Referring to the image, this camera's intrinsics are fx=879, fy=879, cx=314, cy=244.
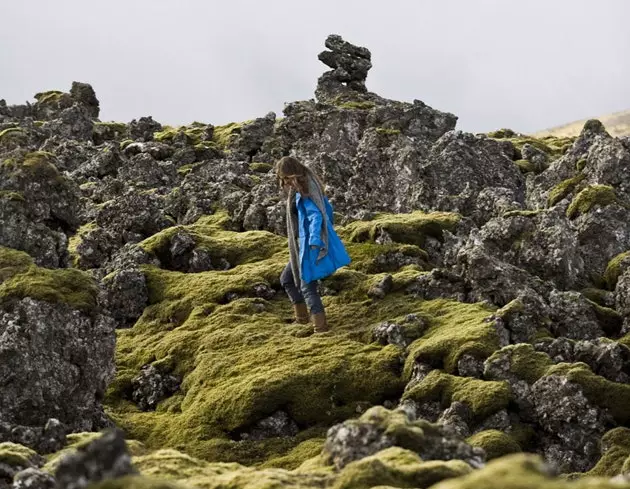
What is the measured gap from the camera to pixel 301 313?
24.0 m

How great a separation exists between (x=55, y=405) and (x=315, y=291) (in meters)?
7.23

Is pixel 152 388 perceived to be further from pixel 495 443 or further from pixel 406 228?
pixel 406 228

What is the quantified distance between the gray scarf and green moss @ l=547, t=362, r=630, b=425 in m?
7.22

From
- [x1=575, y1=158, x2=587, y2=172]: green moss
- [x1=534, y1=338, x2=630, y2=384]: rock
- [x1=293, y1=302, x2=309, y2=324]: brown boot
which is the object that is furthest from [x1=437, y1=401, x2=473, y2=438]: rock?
[x1=575, y1=158, x2=587, y2=172]: green moss

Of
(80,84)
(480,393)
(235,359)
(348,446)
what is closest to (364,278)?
(235,359)

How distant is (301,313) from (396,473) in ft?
45.4

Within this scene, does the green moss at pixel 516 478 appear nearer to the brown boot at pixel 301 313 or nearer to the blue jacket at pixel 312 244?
the blue jacket at pixel 312 244

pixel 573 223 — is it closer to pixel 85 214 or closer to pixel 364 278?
pixel 364 278

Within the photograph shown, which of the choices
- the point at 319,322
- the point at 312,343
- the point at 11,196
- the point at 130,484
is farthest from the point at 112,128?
the point at 130,484

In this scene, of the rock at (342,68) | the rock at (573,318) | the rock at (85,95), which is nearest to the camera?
the rock at (573,318)

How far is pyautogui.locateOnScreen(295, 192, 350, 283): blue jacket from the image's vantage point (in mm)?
22562

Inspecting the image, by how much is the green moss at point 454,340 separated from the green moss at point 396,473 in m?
9.65

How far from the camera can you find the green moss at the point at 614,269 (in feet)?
90.0

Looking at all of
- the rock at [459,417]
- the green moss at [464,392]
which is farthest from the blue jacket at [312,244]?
the rock at [459,417]
